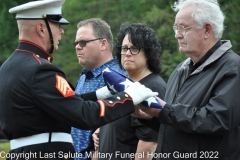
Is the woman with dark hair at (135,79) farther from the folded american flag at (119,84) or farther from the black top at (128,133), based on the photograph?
the folded american flag at (119,84)

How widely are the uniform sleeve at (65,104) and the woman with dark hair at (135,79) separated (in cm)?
93

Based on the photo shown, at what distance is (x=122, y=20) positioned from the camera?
21844mm

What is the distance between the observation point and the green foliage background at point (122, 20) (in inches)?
608

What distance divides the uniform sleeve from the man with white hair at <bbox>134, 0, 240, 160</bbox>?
1.05 ft

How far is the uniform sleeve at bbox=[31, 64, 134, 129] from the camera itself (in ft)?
13.1

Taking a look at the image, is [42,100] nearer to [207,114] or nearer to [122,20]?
[207,114]

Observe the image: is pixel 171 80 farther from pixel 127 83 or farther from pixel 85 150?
pixel 85 150

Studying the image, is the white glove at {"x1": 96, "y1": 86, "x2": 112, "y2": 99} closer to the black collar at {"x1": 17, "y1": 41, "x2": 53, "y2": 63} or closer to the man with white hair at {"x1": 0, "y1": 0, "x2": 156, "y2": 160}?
the man with white hair at {"x1": 0, "y1": 0, "x2": 156, "y2": 160}

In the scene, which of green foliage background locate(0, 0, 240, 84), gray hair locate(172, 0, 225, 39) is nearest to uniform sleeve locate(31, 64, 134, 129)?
gray hair locate(172, 0, 225, 39)

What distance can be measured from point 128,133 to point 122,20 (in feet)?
55.6

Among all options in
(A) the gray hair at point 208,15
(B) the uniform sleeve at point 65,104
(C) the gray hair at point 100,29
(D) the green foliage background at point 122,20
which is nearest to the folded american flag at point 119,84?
(B) the uniform sleeve at point 65,104

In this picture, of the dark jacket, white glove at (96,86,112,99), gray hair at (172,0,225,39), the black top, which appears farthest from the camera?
the black top

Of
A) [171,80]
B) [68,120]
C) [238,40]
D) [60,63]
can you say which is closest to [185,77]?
[171,80]

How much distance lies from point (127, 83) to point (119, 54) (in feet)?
4.25
